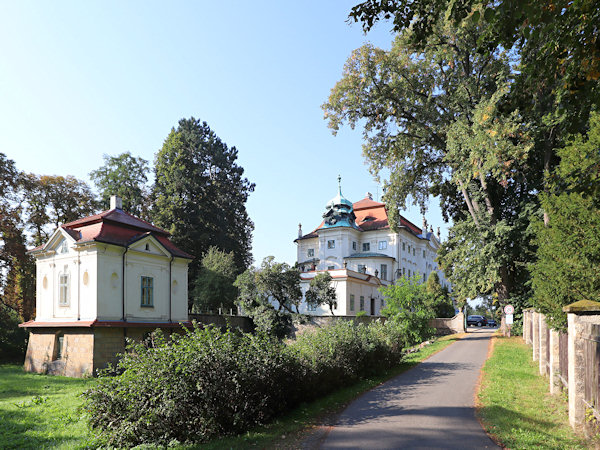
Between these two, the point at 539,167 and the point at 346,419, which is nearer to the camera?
the point at 346,419

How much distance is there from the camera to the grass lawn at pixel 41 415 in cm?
988

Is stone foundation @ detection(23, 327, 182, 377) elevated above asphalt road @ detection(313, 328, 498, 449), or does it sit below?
below

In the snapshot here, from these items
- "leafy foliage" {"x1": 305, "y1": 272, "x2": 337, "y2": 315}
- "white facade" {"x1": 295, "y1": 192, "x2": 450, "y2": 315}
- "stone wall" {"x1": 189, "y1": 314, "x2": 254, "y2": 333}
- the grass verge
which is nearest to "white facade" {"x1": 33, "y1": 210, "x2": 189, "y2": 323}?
"stone wall" {"x1": 189, "y1": 314, "x2": 254, "y2": 333}

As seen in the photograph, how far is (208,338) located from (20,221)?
32.7 meters

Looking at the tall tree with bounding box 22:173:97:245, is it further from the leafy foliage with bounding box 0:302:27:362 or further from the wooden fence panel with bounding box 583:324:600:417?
the wooden fence panel with bounding box 583:324:600:417

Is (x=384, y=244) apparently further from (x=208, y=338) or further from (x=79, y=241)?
(x=208, y=338)

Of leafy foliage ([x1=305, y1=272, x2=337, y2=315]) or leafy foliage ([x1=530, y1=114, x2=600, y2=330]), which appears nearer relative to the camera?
leafy foliage ([x1=530, y1=114, x2=600, y2=330])

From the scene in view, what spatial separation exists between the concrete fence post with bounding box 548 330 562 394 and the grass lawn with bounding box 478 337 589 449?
0.69ft

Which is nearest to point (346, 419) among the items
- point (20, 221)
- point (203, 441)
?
point (203, 441)

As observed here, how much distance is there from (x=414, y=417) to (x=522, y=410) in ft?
8.05

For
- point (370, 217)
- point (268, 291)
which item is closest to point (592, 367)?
point (268, 291)

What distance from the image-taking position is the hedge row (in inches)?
311

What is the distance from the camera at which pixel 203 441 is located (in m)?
7.82

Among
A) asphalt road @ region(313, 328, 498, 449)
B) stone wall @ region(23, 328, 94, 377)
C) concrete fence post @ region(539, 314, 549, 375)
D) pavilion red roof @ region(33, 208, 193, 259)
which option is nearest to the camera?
asphalt road @ region(313, 328, 498, 449)
